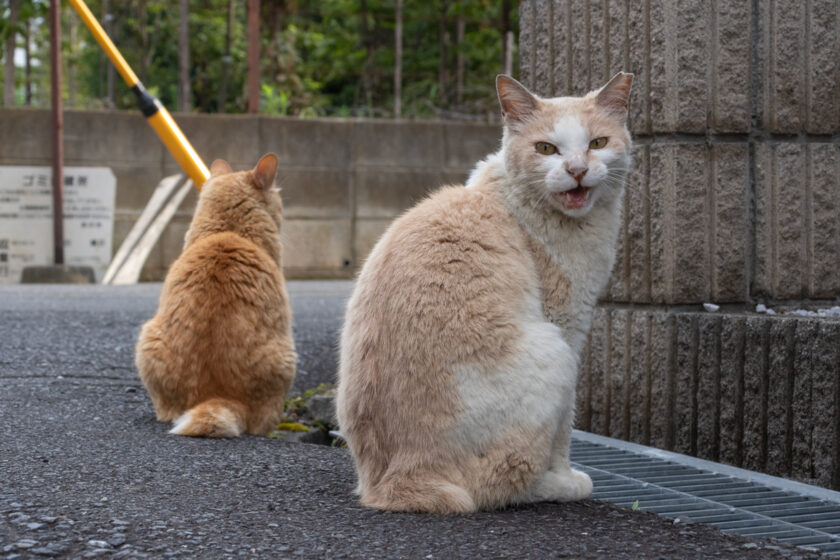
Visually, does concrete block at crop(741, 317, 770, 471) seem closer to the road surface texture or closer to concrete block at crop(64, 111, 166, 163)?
the road surface texture

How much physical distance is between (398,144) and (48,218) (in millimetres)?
4642

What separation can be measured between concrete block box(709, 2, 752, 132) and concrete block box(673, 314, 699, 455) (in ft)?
2.94

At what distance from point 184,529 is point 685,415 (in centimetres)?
234

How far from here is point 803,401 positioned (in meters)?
3.75

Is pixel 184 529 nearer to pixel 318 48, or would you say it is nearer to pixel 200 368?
pixel 200 368

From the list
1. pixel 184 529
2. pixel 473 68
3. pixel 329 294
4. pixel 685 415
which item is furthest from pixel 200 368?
pixel 473 68

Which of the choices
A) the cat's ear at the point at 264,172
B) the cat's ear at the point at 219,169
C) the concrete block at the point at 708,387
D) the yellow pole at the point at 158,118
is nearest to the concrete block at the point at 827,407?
the concrete block at the point at 708,387

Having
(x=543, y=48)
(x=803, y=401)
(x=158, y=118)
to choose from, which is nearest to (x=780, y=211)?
(x=803, y=401)

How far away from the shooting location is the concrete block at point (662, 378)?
172 inches

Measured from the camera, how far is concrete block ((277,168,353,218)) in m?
13.4

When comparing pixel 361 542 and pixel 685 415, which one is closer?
pixel 361 542

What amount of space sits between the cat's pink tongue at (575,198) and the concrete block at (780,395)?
1051 mm

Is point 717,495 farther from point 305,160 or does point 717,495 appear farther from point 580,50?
point 305,160

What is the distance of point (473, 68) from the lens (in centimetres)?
1769
